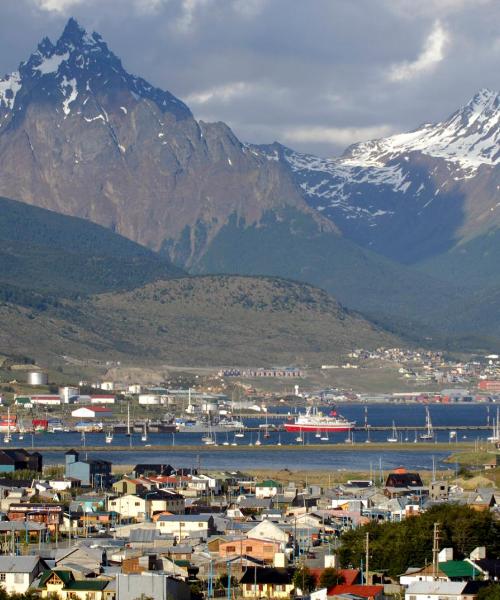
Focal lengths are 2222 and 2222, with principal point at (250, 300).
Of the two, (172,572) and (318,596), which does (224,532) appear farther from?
(318,596)

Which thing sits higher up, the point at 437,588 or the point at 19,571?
the point at 19,571

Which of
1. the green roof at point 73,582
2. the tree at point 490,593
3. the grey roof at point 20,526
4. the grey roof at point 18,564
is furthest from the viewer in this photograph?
the grey roof at point 20,526

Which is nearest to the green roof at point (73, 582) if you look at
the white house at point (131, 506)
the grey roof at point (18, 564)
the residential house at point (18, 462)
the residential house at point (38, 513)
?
the grey roof at point (18, 564)

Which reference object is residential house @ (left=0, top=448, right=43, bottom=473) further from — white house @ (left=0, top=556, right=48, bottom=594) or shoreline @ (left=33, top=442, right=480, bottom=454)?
white house @ (left=0, top=556, right=48, bottom=594)

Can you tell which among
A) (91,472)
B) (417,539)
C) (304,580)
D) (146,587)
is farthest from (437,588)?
(91,472)

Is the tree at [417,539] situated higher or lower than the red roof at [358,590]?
higher

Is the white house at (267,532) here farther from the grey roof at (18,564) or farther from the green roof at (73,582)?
the green roof at (73,582)

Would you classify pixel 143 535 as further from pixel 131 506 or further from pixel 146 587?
pixel 146 587
